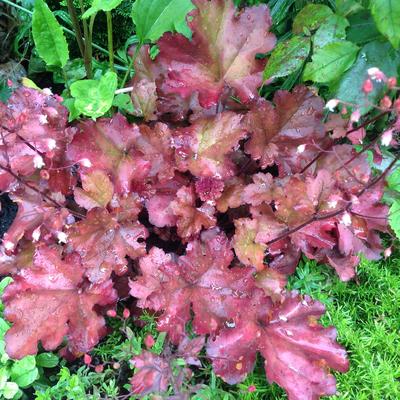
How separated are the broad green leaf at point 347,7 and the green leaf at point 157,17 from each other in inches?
20.7

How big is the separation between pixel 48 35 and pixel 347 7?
2.76 ft

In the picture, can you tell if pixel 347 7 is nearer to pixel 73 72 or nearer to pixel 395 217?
pixel 395 217

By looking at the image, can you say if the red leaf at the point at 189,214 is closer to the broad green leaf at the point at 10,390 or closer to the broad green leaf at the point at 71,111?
the broad green leaf at the point at 71,111

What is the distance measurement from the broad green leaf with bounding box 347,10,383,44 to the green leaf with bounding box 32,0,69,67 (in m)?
0.81

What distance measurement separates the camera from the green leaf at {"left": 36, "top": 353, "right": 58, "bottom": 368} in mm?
1360

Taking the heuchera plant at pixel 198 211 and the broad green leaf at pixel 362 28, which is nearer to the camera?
the heuchera plant at pixel 198 211

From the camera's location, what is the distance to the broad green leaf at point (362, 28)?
4.59 feet

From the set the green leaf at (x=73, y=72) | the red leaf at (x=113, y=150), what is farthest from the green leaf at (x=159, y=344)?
the green leaf at (x=73, y=72)

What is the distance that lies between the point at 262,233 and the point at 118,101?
0.63 meters

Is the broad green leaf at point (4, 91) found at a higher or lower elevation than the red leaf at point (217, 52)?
lower

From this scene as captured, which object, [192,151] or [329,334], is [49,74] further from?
[329,334]

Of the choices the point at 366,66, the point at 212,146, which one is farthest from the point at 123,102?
the point at 366,66

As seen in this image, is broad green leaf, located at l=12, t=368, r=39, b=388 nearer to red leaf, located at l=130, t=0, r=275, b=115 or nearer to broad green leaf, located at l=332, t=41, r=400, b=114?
red leaf, located at l=130, t=0, r=275, b=115

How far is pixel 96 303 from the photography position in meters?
1.33
